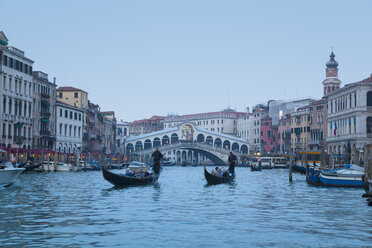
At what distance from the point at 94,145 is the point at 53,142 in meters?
19.4

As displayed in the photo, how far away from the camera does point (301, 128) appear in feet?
268

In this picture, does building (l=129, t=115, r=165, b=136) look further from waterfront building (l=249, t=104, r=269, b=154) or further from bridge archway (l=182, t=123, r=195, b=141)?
waterfront building (l=249, t=104, r=269, b=154)

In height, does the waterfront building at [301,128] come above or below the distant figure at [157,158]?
above

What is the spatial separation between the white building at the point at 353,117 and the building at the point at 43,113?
25.6 m

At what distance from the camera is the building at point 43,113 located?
179ft

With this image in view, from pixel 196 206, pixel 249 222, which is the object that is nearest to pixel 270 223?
pixel 249 222

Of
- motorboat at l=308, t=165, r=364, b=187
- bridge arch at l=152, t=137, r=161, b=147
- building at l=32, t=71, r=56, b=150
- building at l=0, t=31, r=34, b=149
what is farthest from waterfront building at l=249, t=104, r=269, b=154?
motorboat at l=308, t=165, r=364, b=187

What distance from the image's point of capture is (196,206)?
17.0m

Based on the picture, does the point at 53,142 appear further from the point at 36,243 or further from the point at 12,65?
the point at 36,243

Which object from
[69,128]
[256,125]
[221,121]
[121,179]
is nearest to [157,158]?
[121,179]

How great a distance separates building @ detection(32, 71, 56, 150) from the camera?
2144 inches

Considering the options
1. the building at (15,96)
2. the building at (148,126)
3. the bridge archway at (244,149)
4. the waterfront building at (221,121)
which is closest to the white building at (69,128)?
the building at (15,96)

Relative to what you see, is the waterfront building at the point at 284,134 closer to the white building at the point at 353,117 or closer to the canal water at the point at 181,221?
the white building at the point at 353,117

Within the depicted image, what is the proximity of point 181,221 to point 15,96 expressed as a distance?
124ft
